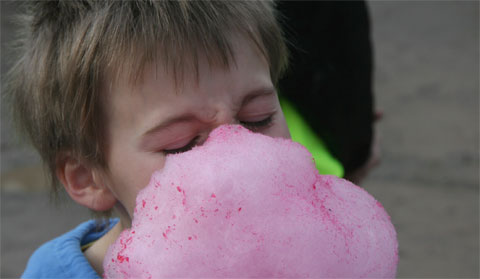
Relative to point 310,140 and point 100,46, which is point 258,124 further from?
point 310,140

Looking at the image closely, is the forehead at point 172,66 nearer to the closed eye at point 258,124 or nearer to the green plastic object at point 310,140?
the closed eye at point 258,124

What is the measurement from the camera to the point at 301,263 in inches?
31.7

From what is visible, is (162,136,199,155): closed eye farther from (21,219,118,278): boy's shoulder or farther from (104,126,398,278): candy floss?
(21,219,118,278): boy's shoulder

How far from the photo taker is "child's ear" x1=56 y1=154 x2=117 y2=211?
116 cm

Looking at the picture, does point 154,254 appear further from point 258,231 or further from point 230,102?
point 230,102

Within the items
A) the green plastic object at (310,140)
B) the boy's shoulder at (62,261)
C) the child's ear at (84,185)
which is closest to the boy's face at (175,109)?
the child's ear at (84,185)

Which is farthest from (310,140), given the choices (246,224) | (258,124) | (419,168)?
(419,168)

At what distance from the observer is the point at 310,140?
1.53 metres

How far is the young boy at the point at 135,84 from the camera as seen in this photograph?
3.19 ft

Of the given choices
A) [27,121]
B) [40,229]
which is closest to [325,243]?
[27,121]

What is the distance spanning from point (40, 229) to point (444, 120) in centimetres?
235

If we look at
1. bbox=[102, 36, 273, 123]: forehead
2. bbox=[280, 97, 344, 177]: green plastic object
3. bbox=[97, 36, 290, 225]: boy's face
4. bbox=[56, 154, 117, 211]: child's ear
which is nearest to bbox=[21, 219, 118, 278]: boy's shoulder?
bbox=[56, 154, 117, 211]: child's ear

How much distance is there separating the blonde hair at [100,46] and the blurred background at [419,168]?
368 millimetres

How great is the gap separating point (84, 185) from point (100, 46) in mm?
320
